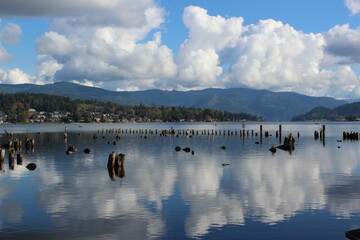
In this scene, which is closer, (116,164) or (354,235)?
(354,235)

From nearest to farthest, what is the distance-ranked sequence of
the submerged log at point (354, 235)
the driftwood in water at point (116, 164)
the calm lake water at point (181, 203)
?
1. the submerged log at point (354, 235)
2. the calm lake water at point (181, 203)
3. the driftwood in water at point (116, 164)

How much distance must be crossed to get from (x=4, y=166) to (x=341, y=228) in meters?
46.9

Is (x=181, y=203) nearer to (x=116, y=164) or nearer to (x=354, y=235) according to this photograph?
(x=354, y=235)

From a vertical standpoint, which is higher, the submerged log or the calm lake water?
the submerged log

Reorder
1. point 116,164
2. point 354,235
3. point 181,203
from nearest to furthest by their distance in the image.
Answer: point 354,235
point 181,203
point 116,164

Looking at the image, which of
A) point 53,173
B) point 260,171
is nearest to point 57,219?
point 53,173

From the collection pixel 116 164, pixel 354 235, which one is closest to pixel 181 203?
pixel 354 235

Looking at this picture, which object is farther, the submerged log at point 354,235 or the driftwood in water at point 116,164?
the driftwood in water at point 116,164

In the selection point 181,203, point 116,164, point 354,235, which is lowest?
point 181,203

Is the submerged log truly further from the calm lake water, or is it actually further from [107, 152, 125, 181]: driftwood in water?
[107, 152, 125, 181]: driftwood in water

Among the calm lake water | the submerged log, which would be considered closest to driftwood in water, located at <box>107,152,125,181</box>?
the calm lake water

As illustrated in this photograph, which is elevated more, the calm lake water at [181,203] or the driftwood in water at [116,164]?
the driftwood in water at [116,164]

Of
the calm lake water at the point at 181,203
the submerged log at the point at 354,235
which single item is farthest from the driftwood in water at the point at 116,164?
the submerged log at the point at 354,235

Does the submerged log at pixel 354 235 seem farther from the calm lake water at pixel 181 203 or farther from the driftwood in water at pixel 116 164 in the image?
the driftwood in water at pixel 116 164
